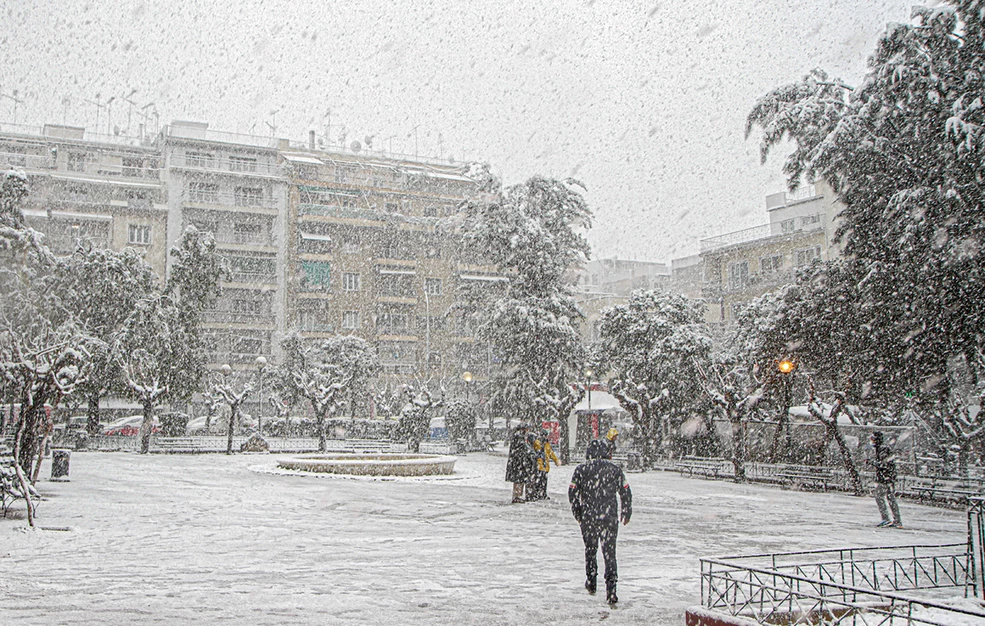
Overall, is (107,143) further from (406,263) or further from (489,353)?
(489,353)

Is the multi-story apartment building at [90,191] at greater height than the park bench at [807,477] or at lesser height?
greater

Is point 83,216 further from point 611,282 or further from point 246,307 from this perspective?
point 611,282

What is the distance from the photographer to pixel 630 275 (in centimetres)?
7331

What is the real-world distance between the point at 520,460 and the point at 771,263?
34.3m

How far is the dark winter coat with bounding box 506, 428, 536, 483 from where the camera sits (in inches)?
616

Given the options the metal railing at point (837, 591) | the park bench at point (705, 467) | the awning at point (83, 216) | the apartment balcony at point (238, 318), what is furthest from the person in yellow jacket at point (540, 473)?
the awning at point (83, 216)

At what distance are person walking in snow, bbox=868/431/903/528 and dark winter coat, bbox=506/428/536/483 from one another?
5.51 meters

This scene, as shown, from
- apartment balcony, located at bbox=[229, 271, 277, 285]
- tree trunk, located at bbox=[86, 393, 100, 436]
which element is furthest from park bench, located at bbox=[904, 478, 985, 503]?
apartment balcony, located at bbox=[229, 271, 277, 285]

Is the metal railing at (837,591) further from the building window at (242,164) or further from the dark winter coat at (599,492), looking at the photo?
the building window at (242,164)

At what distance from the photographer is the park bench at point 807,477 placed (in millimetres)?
20969

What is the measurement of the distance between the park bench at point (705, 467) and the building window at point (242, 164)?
38.4 metres

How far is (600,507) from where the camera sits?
7.55m

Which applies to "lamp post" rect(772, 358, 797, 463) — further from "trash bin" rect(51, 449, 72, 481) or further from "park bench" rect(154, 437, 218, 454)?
"park bench" rect(154, 437, 218, 454)

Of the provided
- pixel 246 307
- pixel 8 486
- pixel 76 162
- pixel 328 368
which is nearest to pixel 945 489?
pixel 8 486
